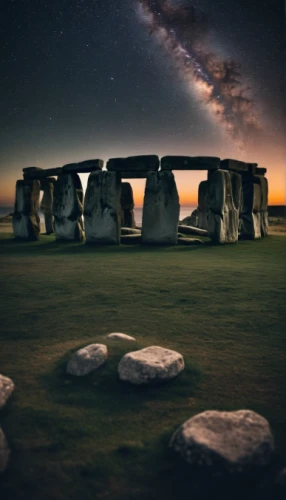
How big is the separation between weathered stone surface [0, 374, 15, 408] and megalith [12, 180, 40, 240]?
10.1 m

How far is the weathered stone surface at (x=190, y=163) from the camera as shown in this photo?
383 inches

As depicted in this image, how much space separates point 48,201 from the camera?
15.6 m

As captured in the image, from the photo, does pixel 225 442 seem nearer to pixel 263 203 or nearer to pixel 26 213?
pixel 26 213

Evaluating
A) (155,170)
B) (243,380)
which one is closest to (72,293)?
(243,380)

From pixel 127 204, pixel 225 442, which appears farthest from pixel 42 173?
pixel 225 442

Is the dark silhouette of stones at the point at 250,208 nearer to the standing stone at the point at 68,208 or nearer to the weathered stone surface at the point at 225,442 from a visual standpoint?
the standing stone at the point at 68,208

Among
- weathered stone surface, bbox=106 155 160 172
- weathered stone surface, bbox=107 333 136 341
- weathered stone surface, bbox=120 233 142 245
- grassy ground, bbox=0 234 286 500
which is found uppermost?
weathered stone surface, bbox=106 155 160 172

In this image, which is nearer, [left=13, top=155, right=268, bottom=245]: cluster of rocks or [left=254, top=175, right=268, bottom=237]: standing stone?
[left=13, top=155, right=268, bottom=245]: cluster of rocks

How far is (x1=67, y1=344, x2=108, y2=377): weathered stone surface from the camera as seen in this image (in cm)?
237

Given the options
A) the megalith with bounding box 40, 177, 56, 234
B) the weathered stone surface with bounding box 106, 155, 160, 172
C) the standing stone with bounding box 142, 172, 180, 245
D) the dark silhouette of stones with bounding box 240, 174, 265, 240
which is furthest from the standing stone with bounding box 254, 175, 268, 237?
the megalith with bounding box 40, 177, 56, 234

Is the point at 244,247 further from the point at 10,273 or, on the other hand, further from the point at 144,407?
the point at 144,407

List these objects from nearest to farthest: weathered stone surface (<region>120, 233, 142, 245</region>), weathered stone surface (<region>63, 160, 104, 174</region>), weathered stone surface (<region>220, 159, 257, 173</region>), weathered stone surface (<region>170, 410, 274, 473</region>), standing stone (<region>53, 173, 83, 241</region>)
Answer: weathered stone surface (<region>170, 410, 274, 473</region>), weathered stone surface (<region>120, 233, 142, 245</region>), weathered stone surface (<region>63, 160, 104, 174</region>), weathered stone surface (<region>220, 159, 257, 173</region>), standing stone (<region>53, 173, 83, 241</region>)

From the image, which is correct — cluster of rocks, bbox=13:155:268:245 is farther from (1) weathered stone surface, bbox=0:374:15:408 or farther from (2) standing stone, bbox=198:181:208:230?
(1) weathered stone surface, bbox=0:374:15:408

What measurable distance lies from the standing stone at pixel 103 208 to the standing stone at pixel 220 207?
2554mm
